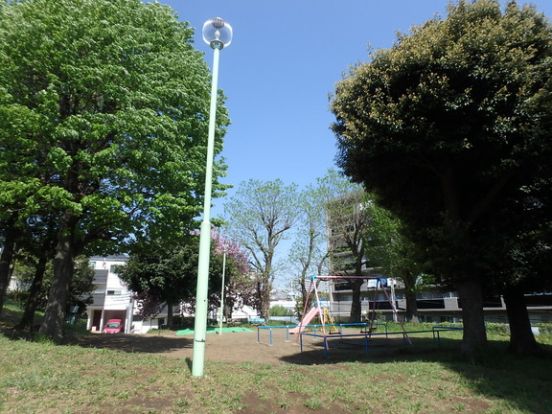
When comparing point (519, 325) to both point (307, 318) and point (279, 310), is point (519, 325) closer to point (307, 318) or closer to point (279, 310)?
point (307, 318)

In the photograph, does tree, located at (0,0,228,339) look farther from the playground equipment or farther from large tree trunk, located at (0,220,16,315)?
the playground equipment

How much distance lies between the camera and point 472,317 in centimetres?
1095

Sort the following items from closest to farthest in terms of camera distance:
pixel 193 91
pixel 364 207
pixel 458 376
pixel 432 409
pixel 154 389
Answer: pixel 154 389
pixel 432 409
pixel 458 376
pixel 193 91
pixel 364 207

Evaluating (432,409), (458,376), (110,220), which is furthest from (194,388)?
(110,220)

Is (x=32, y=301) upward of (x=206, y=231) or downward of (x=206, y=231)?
downward

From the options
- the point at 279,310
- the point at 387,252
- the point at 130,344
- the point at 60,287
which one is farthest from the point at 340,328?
the point at 279,310

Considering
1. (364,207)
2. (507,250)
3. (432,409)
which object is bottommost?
(432,409)

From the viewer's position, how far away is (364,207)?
3500cm

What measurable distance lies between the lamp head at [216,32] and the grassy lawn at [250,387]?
6.22 m

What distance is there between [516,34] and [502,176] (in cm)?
359

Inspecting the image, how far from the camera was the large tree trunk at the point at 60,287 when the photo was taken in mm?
12359

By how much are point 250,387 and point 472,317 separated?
7242mm

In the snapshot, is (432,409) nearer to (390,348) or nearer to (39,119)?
(390,348)

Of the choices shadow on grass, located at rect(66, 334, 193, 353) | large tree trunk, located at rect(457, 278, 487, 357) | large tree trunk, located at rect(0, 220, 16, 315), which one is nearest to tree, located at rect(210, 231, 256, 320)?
shadow on grass, located at rect(66, 334, 193, 353)
